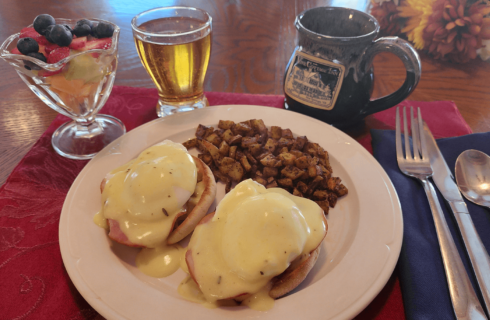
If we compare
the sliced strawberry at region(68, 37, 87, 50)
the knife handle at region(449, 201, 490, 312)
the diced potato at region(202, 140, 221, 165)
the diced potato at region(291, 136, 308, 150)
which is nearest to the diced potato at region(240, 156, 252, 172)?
the diced potato at region(202, 140, 221, 165)

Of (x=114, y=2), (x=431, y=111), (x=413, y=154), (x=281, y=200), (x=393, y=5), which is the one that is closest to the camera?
(x=281, y=200)

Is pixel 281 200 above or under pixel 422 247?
above

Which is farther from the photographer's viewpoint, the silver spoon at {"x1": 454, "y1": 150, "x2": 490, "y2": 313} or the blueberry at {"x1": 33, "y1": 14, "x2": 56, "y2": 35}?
the blueberry at {"x1": 33, "y1": 14, "x2": 56, "y2": 35}

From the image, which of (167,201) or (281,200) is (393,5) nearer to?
(281,200)

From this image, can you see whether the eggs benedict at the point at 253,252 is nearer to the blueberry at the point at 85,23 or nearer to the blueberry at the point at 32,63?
the blueberry at the point at 32,63

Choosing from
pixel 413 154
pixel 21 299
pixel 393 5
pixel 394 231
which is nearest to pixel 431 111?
pixel 413 154

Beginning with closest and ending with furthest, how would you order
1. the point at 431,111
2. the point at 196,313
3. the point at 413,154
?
the point at 196,313 < the point at 413,154 < the point at 431,111

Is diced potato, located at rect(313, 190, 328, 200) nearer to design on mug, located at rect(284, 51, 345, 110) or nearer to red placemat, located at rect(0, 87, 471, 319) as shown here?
red placemat, located at rect(0, 87, 471, 319)
